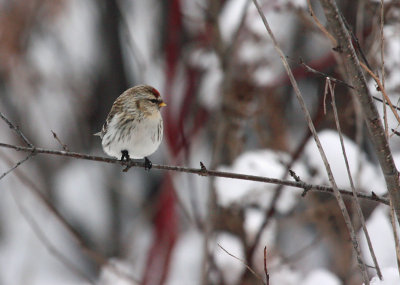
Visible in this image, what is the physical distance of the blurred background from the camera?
3.92 meters

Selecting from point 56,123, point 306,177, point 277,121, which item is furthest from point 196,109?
point 56,123

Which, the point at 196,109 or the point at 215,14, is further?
the point at 196,109

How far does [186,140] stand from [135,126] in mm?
1201

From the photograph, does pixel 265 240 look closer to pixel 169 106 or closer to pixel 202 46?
pixel 169 106

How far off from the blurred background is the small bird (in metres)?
0.52

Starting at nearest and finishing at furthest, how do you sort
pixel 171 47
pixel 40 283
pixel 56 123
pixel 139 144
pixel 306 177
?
pixel 139 144, pixel 306 177, pixel 171 47, pixel 56 123, pixel 40 283

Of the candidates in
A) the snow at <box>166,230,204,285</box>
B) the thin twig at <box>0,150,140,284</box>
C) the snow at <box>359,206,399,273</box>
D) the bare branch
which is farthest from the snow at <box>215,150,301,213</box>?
the snow at <box>166,230,204,285</box>

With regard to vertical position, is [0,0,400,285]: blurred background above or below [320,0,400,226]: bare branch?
above

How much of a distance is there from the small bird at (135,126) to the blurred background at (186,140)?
52 cm

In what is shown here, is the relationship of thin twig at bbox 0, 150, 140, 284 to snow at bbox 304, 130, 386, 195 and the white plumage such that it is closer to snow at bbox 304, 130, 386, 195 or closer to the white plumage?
the white plumage

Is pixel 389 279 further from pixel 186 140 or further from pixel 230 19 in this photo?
pixel 230 19

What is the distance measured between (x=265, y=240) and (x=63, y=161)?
3795 millimetres

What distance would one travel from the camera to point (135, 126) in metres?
3.00

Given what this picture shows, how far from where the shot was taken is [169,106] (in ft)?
16.7
